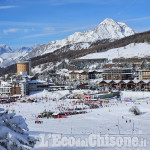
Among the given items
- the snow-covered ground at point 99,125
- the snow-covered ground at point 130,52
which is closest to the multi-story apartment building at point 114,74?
the snow-covered ground at point 99,125

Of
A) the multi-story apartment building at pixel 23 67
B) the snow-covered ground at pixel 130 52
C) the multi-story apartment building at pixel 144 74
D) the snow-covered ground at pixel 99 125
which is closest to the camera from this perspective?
the snow-covered ground at pixel 99 125

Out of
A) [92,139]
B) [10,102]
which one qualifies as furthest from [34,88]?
[92,139]

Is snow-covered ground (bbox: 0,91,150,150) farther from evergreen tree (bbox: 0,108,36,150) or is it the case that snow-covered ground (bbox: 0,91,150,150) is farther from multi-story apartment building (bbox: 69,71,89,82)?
multi-story apartment building (bbox: 69,71,89,82)

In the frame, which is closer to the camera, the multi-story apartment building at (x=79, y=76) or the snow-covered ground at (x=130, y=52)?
the multi-story apartment building at (x=79, y=76)

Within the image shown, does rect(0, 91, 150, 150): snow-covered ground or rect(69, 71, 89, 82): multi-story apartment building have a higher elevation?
rect(69, 71, 89, 82): multi-story apartment building

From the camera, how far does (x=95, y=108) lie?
34.5 m

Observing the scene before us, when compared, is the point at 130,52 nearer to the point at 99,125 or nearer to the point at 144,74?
the point at 144,74

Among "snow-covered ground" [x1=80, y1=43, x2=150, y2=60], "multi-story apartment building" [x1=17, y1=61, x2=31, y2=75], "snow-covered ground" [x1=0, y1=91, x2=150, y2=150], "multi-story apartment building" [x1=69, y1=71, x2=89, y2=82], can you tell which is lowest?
"snow-covered ground" [x1=0, y1=91, x2=150, y2=150]

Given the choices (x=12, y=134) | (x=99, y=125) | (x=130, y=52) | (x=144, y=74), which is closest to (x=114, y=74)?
(x=144, y=74)

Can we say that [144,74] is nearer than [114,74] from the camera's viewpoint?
Yes

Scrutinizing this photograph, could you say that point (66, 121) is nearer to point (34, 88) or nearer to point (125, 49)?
point (34, 88)

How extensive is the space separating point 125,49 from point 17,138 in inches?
4240

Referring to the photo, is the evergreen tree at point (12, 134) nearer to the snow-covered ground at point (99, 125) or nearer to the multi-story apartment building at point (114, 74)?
the snow-covered ground at point (99, 125)

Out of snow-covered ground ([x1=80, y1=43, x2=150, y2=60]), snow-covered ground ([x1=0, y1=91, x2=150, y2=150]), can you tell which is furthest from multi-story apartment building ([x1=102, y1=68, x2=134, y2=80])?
snow-covered ground ([x1=80, y1=43, x2=150, y2=60])
